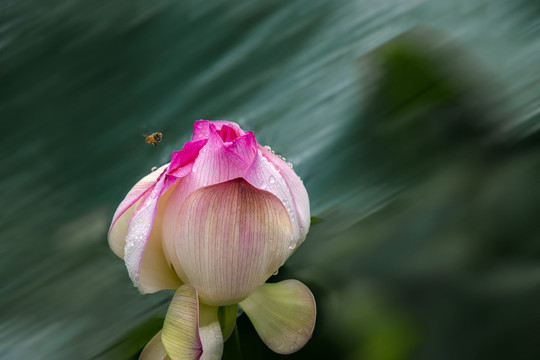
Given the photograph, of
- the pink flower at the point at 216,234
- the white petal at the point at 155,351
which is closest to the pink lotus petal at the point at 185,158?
the pink flower at the point at 216,234

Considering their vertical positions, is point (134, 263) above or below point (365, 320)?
above

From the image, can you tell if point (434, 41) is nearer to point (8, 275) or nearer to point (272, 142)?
point (272, 142)

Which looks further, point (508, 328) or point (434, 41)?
point (434, 41)

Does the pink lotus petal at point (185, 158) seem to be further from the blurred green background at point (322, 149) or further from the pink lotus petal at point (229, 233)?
the blurred green background at point (322, 149)

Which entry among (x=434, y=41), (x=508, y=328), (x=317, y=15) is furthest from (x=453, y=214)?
(x=317, y=15)

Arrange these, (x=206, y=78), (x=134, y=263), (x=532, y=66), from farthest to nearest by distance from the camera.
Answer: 1. (x=206, y=78)
2. (x=532, y=66)
3. (x=134, y=263)

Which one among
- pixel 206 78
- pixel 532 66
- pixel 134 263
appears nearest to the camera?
pixel 134 263

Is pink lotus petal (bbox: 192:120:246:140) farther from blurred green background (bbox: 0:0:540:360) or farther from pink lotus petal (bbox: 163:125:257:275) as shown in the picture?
blurred green background (bbox: 0:0:540:360)
